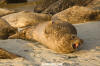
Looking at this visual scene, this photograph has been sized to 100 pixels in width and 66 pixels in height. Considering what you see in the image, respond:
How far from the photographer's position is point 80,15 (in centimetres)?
618

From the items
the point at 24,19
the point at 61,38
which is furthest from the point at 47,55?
the point at 24,19

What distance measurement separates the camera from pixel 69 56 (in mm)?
3379

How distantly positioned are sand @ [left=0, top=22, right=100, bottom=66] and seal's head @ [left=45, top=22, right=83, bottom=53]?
4.1 inches

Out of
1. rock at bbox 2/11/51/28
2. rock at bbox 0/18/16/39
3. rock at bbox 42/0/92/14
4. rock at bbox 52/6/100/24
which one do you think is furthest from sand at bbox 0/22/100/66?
rock at bbox 42/0/92/14

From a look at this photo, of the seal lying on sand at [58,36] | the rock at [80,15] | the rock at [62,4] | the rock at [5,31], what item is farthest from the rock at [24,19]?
the rock at [62,4]

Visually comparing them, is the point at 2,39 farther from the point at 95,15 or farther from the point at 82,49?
the point at 95,15

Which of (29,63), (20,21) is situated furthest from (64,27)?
(20,21)

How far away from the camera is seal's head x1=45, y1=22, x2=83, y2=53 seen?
347 cm

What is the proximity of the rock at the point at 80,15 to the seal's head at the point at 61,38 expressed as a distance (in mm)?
2167

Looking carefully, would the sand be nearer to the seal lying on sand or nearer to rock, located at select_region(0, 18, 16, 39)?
the seal lying on sand

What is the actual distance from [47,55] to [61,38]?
349 mm

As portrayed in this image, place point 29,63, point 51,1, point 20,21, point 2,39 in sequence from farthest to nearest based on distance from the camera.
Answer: point 51,1 < point 20,21 < point 2,39 < point 29,63

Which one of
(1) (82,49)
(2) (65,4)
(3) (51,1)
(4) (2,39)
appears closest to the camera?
(1) (82,49)

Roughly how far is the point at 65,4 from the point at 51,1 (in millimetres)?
893
